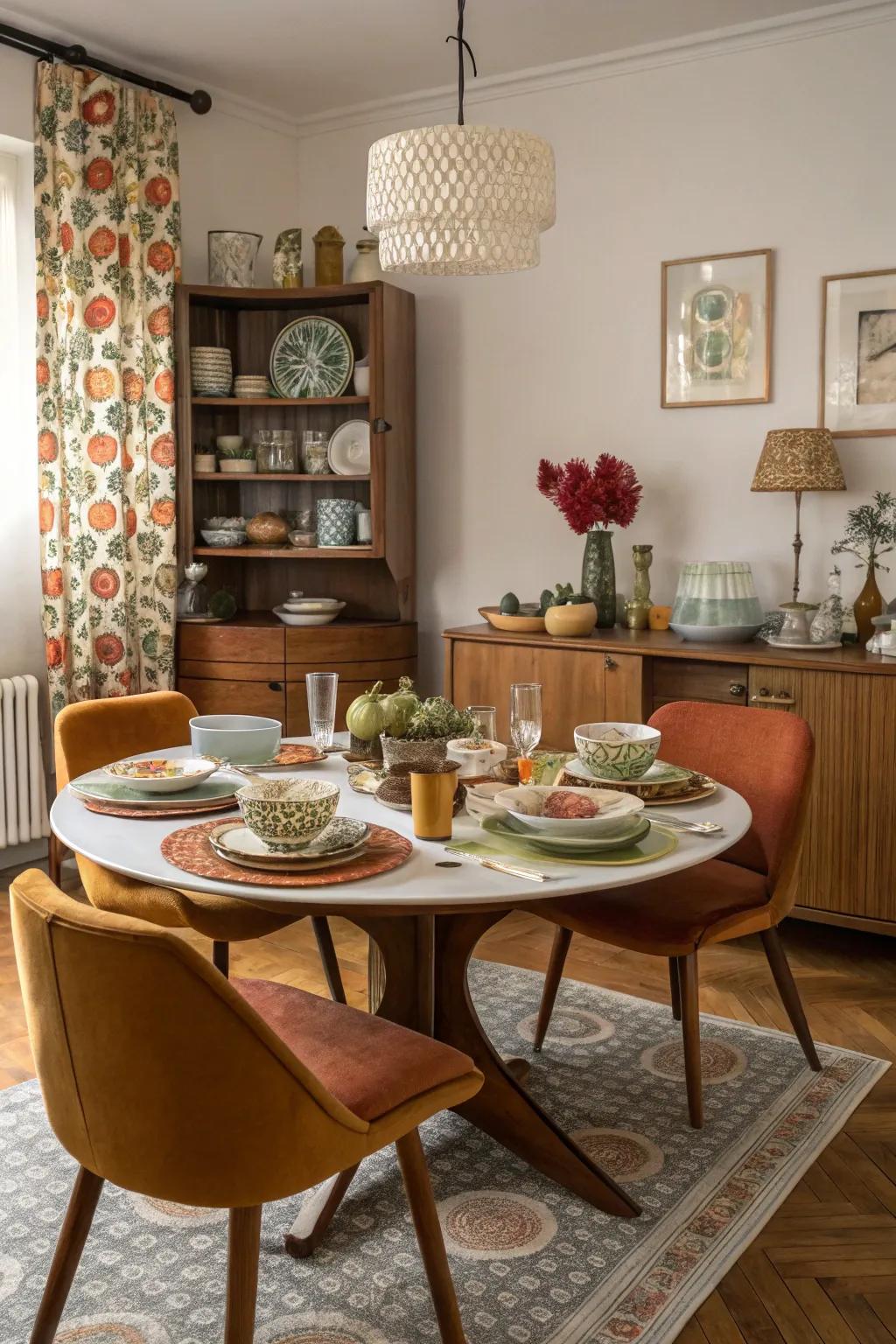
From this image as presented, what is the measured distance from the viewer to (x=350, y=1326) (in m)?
1.78

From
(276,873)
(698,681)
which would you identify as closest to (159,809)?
(276,873)

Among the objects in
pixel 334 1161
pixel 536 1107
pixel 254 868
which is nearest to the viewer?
pixel 334 1161

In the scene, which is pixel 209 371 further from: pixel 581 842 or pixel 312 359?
pixel 581 842

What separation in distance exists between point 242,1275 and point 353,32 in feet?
11.8

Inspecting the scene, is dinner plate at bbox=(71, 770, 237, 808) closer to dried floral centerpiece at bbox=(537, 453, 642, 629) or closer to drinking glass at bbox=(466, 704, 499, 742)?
drinking glass at bbox=(466, 704, 499, 742)

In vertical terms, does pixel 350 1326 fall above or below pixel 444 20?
below

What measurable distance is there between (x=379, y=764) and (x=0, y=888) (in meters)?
2.10

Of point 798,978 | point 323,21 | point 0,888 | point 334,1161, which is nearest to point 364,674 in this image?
point 0,888

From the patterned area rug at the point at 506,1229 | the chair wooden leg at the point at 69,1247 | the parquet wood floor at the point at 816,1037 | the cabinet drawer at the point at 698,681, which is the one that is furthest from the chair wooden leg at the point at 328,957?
the cabinet drawer at the point at 698,681

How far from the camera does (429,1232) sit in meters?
1.61

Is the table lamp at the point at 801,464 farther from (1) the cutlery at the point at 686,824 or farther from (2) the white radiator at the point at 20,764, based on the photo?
(2) the white radiator at the point at 20,764

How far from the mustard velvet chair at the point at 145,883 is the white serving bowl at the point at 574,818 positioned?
1.64 ft

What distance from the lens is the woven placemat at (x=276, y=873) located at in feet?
5.49

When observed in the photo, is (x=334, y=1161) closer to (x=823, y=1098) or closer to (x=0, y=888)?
(x=823, y=1098)
